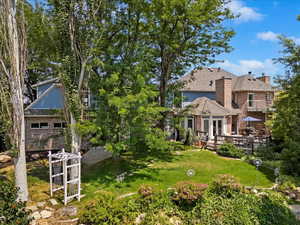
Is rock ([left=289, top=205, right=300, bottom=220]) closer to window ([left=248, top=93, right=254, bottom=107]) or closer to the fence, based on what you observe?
the fence

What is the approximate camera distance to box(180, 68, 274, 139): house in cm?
2158

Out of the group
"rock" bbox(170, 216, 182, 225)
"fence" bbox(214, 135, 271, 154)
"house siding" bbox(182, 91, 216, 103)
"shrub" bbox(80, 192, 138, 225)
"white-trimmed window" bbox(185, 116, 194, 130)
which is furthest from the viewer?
"house siding" bbox(182, 91, 216, 103)

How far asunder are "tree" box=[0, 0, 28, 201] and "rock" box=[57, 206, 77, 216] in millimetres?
1629

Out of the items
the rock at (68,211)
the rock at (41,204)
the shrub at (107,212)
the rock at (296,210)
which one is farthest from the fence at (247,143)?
the rock at (41,204)

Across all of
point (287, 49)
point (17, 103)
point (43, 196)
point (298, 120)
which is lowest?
point (43, 196)

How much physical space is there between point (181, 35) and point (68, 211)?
11.6m

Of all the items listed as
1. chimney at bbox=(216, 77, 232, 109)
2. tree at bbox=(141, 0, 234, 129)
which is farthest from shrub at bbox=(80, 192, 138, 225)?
chimney at bbox=(216, 77, 232, 109)

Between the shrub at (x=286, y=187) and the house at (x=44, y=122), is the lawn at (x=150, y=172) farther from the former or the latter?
the house at (x=44, y=122)

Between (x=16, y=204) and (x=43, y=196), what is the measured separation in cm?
278

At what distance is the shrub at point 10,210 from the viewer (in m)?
5.55

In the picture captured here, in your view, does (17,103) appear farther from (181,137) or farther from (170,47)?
(181,137)

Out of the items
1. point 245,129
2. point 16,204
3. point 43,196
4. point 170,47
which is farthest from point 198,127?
point 16,204

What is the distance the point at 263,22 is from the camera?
1394 cm

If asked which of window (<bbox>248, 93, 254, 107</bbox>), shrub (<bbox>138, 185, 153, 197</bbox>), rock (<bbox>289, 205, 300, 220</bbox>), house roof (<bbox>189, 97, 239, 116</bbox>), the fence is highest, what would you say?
window (<bbox>248, 93, 254, 107</bbox>)
